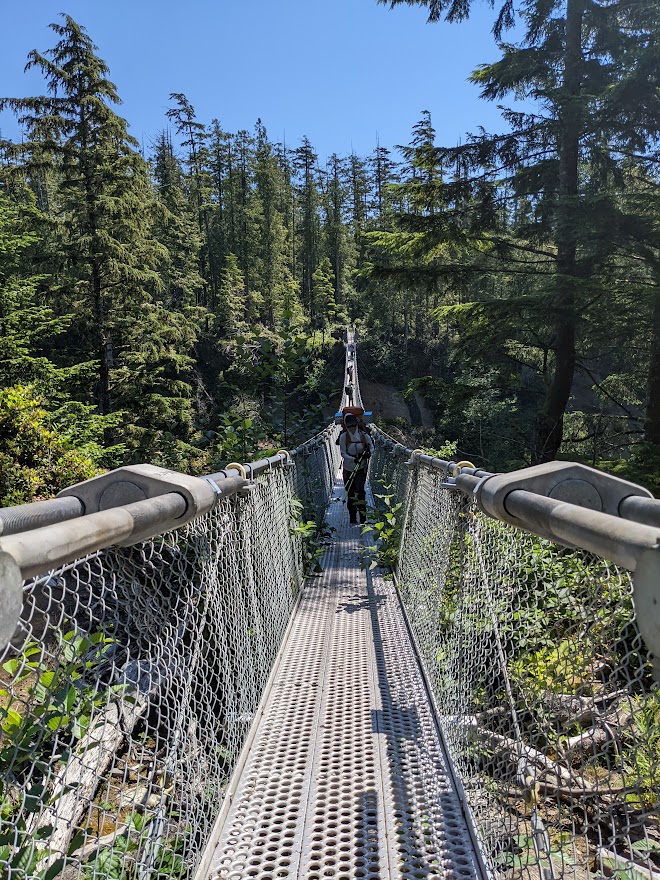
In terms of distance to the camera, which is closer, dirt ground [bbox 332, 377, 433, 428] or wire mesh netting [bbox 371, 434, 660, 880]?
wire mesh netting [bbox 371, 434, 660, 880]

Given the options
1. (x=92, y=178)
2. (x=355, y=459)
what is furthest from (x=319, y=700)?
(x=92, y=178)

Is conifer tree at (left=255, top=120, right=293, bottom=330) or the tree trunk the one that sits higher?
conifer tree at (left=255, top=120, right=293, bottom=330)

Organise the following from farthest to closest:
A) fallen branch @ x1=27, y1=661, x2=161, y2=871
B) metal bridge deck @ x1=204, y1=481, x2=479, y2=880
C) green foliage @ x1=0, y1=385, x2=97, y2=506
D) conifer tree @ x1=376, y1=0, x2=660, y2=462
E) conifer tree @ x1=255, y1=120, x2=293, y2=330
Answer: conifer tree @ x1=255, y1=120, x2=293, y2=330 < conifer tree @ x1=376, y1=0, x2=660, y2=462 < green foliage @ x1=0, y1=385, x2=97, y2=506 < metal bridge deck @ x1=204, y1=481, x2=479, y2=880 < fallen branch @ x1=27, y1=661, x2=161, y2=871

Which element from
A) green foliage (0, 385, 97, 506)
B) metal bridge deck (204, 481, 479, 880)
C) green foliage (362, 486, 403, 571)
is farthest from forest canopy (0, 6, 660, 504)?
metal bridge deck (204, 481, 479, 880)

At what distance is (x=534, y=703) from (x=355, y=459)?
3.84 meters

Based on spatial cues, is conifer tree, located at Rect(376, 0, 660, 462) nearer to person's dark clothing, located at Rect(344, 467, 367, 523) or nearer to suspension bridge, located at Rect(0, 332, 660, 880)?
person's dark clothing, located at Rect(344, 467, 367, 523)

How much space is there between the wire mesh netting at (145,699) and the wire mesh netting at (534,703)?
0.73m

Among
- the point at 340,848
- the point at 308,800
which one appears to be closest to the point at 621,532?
the point at 340,848

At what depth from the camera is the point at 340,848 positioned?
1476 millimetres

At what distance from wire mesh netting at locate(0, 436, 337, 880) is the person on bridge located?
1.98 metres

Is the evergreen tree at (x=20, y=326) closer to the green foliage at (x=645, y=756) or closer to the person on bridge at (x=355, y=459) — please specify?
the person on bridge at (x=355, y=459)

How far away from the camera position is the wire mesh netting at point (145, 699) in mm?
1141

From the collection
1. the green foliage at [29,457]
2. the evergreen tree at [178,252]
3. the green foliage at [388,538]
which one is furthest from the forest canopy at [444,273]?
the evergreen tree at [178,252]

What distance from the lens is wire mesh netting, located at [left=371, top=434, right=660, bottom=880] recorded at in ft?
3.91
